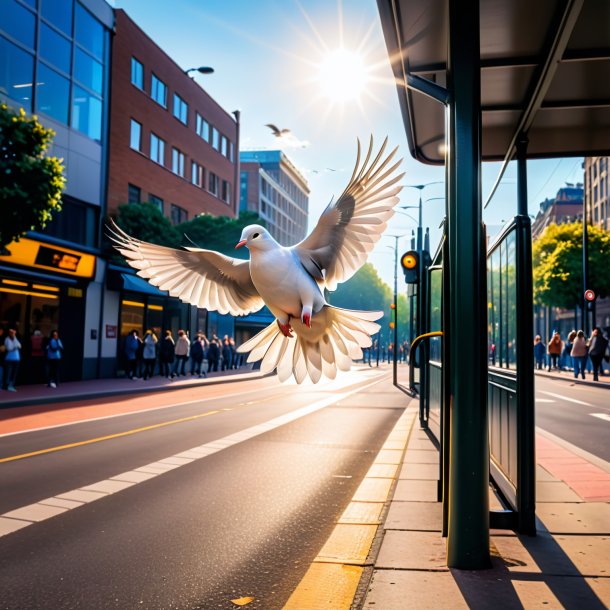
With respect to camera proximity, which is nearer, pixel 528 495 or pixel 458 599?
pixel 458 599

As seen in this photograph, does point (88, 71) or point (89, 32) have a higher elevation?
point (89, 32)

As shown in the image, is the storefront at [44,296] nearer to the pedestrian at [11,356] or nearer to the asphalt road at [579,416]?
the pedestrian at [11,356]

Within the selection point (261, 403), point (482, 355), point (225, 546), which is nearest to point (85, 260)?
point (261, 403)

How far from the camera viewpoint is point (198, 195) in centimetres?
324

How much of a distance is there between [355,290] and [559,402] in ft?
64.1

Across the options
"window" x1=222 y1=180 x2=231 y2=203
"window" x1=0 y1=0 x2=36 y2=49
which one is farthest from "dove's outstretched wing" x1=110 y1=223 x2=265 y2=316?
"window" x1=0 y1=0 x2=36 y2=49

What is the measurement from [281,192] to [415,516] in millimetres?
4431

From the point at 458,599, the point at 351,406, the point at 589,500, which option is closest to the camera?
the point at 458,599

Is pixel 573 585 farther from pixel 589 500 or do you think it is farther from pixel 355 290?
pixel 355 290

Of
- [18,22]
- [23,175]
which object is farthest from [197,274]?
[18,22]

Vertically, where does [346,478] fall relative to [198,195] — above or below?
below

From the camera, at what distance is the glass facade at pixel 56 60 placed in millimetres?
21828

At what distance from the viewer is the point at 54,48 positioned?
23734 millimetres

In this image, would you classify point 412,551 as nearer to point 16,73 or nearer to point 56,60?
point 16,73
